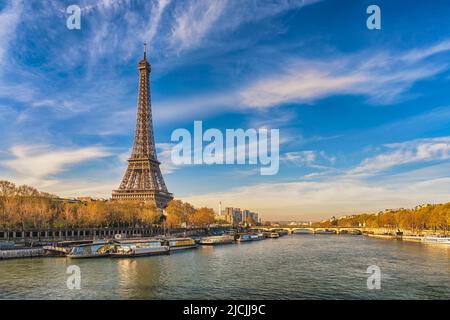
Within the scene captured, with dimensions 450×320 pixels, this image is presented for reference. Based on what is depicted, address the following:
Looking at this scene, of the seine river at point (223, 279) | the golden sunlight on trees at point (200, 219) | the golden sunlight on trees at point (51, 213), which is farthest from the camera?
the golden sunlight on trees at point (200, 219)

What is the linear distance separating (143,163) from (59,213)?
37190mm

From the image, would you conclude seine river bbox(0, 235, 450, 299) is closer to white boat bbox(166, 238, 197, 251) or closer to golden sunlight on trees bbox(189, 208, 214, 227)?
white boat bbox(166, 238, 197, 251)

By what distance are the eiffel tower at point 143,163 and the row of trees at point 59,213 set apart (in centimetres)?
658

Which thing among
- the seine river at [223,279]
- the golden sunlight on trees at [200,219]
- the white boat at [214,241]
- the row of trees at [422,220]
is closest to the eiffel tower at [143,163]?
the golden sunlight on trees at [200,219]

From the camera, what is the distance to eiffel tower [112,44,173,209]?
100 m

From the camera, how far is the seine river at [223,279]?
79.3 ft

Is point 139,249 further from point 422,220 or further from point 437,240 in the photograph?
point 422,220

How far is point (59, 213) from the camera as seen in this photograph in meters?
66.5

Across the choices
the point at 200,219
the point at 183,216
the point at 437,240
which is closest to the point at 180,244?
the point at 437,240

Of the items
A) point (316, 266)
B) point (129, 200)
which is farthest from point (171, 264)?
point (129, 200)

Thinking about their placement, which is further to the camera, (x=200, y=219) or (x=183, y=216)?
(x=200, y=219)

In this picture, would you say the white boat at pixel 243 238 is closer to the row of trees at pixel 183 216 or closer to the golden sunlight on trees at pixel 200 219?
the row of trees at pixel 183 216

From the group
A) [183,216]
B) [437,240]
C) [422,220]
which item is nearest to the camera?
[437,240]
